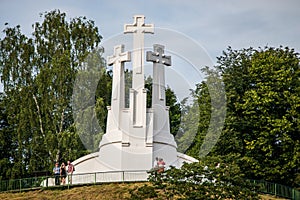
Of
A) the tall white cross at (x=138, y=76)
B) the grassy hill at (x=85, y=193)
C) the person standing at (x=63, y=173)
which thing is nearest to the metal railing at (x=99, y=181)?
the person standing at (x=63, y=173)

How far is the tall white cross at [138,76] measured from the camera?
36906mm

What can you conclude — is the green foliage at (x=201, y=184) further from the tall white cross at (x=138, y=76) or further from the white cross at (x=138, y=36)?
the white cross at (x=138, y=36)

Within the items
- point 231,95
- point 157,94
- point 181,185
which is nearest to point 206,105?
point 231,95

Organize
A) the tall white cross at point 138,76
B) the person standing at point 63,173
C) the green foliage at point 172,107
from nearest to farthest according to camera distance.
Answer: the person standing at point 63,173
the tall white cross at point 138,76
the green foliage at point 172,107

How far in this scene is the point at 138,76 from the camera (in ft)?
123

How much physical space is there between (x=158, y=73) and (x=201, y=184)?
33.3 ft

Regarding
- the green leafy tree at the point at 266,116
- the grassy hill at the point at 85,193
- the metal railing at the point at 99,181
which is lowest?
the grassy hill at the point at 85,193

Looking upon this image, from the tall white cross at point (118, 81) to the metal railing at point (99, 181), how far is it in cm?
330

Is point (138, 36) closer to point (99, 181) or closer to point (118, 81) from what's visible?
point (118, 81)

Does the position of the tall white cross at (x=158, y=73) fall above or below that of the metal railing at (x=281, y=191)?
above

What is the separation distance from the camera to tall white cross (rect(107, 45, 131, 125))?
3731 centimetres

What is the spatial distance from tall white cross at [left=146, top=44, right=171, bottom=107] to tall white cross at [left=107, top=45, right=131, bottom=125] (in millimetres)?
1420

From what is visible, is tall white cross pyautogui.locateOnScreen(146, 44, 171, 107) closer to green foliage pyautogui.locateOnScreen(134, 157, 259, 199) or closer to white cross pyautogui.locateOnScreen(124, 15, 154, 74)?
white cross pyautogui.locateOnScreen(124, 15, 154, 74)

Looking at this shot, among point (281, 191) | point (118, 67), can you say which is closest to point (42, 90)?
point (118, 67)
